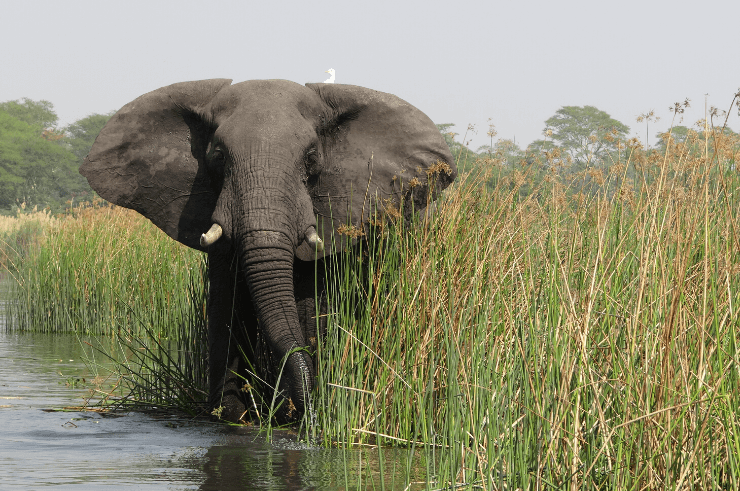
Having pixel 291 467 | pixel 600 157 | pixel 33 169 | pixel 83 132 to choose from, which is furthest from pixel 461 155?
pixel 83 132

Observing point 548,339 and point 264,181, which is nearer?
point 548,339

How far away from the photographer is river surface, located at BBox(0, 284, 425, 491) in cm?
439

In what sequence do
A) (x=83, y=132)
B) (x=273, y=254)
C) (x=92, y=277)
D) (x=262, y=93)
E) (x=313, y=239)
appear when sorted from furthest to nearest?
(x=83, y=132)
(x=92, y=277)
(x=262, y=93)
(x=313, y=239)
(x=273, y=254)

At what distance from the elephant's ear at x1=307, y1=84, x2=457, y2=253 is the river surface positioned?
1453 mm

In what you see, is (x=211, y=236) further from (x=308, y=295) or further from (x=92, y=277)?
(x=92, y=277)

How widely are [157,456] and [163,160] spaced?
7.25 ft

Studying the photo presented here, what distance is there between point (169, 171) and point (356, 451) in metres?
2.52

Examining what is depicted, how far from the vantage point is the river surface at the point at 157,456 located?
439 cm

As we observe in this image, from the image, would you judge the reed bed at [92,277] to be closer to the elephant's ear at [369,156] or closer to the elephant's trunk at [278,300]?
the elephant's ear at [369,156]

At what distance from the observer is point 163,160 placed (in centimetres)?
628

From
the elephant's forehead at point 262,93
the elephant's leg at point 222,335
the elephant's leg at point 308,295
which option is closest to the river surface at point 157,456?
the elephant's leg at point 222,335

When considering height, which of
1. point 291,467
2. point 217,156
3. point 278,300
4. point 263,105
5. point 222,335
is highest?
point 263,105

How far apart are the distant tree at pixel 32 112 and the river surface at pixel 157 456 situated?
87.0m

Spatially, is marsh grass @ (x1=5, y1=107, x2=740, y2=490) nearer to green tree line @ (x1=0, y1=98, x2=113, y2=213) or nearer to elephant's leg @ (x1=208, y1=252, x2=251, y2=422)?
elephant's leg @ (x1=208, y1=252, x2=251, y2=422)
